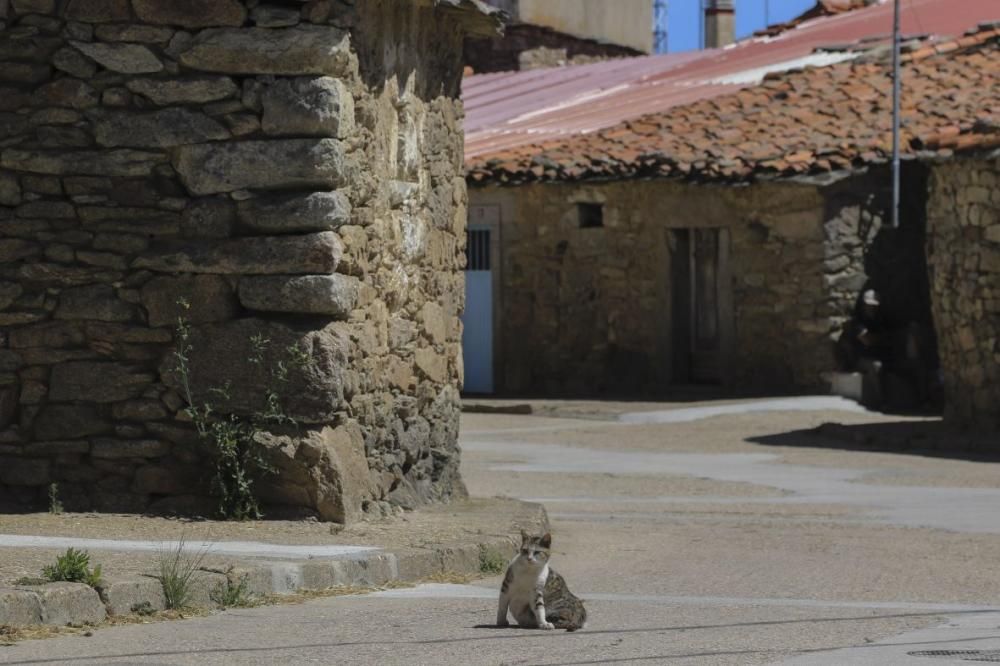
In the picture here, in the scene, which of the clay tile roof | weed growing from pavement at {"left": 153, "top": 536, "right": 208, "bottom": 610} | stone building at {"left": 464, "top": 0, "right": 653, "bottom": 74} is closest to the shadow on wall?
the clay tile roof

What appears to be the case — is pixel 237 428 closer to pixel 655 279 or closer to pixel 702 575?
pixel 702 575

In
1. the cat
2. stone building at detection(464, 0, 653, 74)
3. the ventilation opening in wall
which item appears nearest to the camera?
the cat

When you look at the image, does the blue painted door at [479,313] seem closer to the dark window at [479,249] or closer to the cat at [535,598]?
the dark window at [479,249]

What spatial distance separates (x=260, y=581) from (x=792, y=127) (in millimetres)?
17195

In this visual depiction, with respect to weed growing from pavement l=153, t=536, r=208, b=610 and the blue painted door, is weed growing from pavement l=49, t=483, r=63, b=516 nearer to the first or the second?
weed growing from pavement l=153, t=536, r=208, b=610

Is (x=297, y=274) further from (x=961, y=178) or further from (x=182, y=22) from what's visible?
(x=961, y=178)

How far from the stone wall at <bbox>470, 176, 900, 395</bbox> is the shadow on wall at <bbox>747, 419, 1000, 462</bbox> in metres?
3.26

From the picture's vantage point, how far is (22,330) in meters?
10.1

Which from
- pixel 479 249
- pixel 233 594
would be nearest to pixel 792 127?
pixel 479 249

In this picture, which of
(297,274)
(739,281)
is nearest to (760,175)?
(739,281)

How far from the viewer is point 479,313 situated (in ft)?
84.5

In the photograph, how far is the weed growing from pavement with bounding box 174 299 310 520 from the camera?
9789mm

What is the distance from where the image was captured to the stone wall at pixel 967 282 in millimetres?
18516

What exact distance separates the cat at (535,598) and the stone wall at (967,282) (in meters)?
11.7
